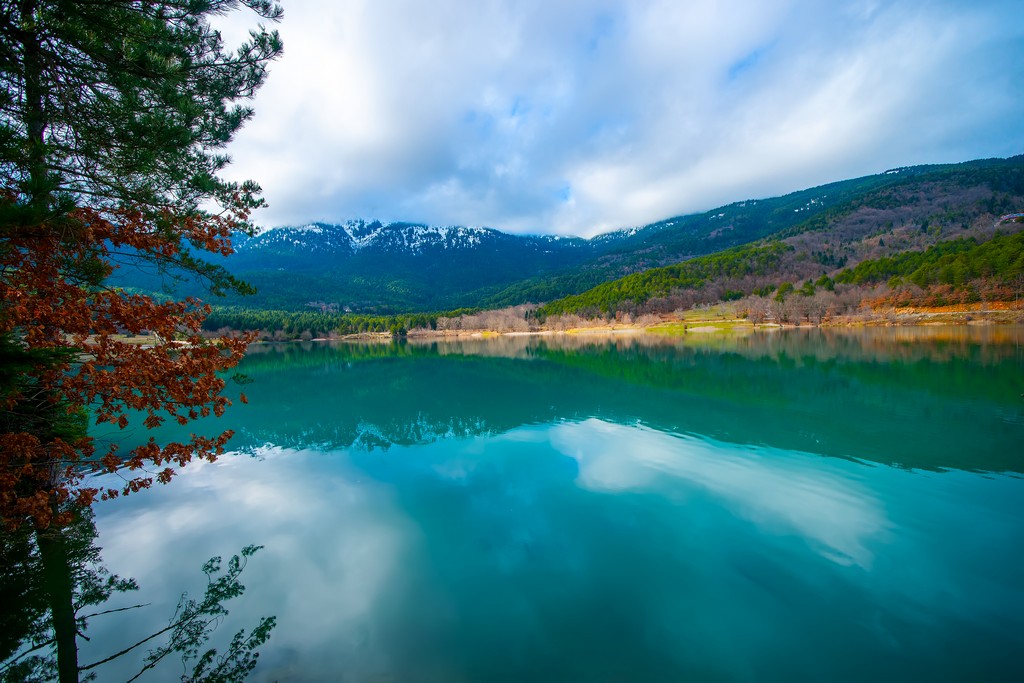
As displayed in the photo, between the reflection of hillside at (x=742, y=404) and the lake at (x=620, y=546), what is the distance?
234mm

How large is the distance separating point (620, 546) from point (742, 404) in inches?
679

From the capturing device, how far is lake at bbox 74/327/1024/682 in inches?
233

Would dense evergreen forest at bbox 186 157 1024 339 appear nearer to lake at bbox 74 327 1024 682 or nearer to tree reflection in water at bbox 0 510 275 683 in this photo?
A: lake at bbox 74 327 1024 682

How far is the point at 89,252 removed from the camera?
6332 millimetres

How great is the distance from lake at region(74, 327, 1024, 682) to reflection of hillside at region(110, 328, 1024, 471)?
0.23 m

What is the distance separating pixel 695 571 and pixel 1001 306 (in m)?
105

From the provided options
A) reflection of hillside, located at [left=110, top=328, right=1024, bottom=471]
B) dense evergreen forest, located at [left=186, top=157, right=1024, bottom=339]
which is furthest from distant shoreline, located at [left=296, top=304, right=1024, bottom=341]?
reflection of hillside, located at [left=110, top=328, right=1024, bottom=471]

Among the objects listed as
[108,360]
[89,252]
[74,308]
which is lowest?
[108,360]

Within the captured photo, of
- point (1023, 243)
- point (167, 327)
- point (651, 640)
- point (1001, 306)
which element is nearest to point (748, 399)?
point (651, 640)

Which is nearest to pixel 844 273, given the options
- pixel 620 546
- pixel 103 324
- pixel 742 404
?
pixel 742 404

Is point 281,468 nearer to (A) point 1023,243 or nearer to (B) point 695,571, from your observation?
(B) point 695,571

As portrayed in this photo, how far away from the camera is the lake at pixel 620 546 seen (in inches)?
233

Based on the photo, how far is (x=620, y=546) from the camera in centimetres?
886

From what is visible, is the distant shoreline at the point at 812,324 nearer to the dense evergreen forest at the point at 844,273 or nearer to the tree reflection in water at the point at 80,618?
the dense evergreen forest at the point at 844,273
